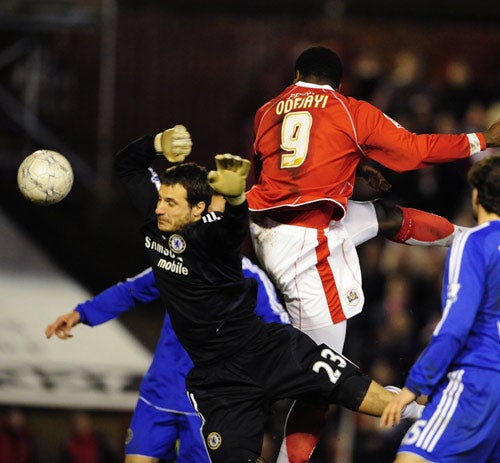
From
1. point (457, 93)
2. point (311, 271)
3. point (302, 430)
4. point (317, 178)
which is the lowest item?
point (302, 430)

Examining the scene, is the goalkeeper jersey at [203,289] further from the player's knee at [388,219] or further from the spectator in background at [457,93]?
the spectator in background at [457,93]

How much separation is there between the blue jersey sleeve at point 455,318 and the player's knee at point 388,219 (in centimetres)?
150

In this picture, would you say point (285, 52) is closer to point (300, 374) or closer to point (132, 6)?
point (132, 6)

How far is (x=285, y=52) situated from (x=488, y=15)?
232 cm

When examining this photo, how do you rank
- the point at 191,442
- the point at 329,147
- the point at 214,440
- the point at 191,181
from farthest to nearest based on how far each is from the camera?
the point at 191,442 < the point at 329,147 < the point at 191,181 < the point at 214,440

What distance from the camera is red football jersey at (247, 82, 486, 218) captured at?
6.44 meters

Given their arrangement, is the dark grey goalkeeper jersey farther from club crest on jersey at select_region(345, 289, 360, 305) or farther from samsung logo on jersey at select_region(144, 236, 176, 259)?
club crest on jersey at select_region(345, 289, 360, 305)

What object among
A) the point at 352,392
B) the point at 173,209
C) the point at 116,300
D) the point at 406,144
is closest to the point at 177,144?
the point at 173,209

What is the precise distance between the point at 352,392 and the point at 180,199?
1.38 m

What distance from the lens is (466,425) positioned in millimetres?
5473

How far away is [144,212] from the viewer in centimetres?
653

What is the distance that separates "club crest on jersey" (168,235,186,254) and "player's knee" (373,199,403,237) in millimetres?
1342

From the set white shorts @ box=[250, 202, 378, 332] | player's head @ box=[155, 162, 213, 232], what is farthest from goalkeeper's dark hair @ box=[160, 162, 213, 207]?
white shorts @ box=[250, 202, 378, 332]

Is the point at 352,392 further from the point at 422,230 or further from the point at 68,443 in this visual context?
the point at 68,443
